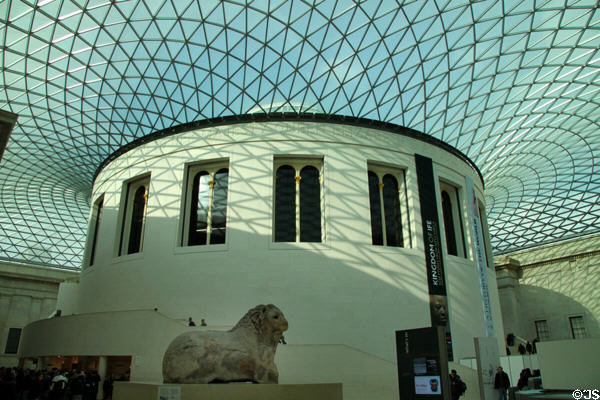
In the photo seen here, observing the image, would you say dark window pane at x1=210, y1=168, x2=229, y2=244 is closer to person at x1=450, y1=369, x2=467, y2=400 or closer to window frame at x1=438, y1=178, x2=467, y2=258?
window frame at x1=438, y1=178, x2=467, y2=258

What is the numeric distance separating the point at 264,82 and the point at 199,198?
9.12 metres

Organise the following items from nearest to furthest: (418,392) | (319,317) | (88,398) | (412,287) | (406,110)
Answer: (418,392) → (88,398) → (319,317) → (412,287) → (406,110)

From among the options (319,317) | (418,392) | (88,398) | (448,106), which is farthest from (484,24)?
(88,398)

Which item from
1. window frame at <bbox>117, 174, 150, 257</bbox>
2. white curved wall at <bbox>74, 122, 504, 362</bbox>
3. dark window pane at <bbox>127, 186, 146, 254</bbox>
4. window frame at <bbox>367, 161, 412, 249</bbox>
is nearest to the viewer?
white curved wall at <bbox>74, 122, 504, 362</bbox>

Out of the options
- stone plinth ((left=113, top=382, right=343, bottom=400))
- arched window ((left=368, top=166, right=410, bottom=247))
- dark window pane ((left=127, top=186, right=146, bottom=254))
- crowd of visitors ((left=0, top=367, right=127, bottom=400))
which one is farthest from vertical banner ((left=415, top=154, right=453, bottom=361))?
dark window pane ((left=127, top=186, right=146, bottom=254))

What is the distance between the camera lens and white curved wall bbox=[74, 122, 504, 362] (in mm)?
26391

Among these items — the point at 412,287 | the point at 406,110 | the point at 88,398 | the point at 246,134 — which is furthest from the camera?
the point at 406,110

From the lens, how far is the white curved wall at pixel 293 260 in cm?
2639

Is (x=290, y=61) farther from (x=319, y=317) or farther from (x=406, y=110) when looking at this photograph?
(x=319, y=317)

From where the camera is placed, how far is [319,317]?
26.0 meters

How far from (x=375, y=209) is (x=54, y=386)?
20443 mm

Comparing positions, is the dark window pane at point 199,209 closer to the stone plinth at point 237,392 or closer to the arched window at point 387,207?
the arched window at point 387,207

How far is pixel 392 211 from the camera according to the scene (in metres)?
30.8

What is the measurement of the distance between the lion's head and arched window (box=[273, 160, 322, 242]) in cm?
1379
